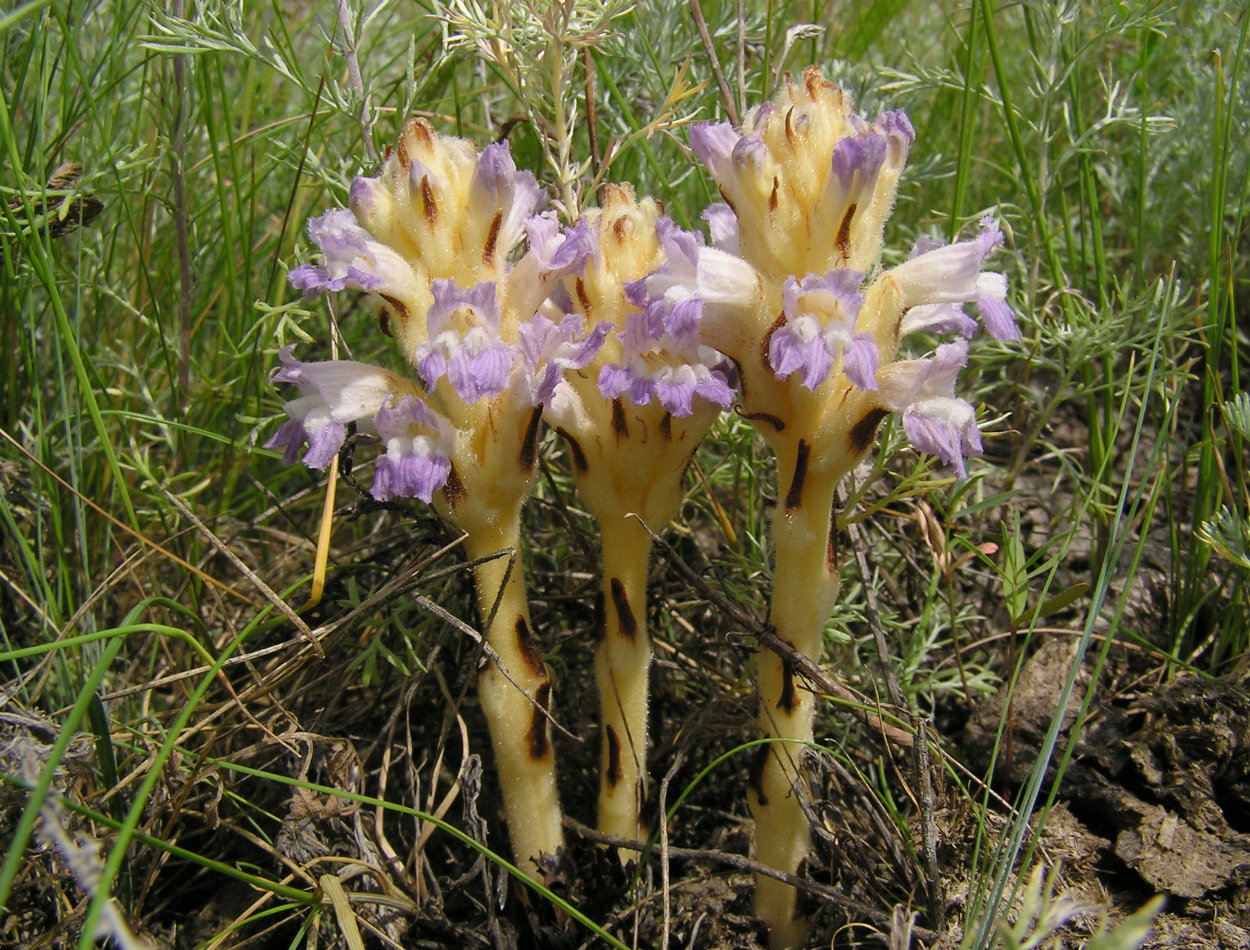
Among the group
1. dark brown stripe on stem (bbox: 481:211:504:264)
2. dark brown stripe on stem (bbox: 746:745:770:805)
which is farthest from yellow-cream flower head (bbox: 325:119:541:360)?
dark brown stripe on stem (bbox: 746:745:770:805)

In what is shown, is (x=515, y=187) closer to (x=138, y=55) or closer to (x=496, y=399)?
(x=496, y=399)

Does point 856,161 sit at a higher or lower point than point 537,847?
higher

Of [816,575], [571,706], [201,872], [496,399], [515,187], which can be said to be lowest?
[201,872]

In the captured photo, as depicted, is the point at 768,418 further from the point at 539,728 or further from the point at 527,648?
the point at 539,728

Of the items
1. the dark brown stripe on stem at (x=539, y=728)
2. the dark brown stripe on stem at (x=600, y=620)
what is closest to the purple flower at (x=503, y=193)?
the dark brown stripe on stem at (x=600, y=620)

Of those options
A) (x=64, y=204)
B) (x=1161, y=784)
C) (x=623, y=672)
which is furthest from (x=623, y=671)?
(x=64, y=204)

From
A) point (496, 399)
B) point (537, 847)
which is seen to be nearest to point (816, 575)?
point (496, 399)

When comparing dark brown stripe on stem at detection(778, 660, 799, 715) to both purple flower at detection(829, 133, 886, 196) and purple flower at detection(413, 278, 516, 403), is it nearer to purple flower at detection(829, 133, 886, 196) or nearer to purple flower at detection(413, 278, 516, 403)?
purple flower at detection(413, 278, 516, 403)
